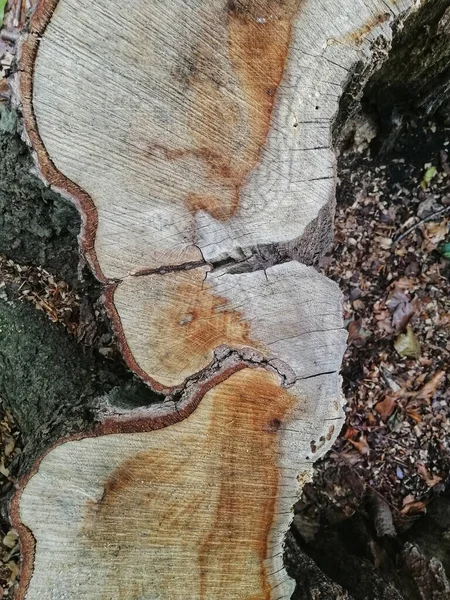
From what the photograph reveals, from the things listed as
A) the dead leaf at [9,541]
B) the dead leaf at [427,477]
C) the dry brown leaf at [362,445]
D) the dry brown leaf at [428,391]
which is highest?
the dry brown leaf at [428,391]

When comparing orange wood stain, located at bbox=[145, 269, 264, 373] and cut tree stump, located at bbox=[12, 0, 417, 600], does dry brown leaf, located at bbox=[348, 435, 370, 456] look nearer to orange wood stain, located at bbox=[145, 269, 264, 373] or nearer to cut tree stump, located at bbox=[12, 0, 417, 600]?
cut tree stump, located at bbox=[12, 0, 417, 600]

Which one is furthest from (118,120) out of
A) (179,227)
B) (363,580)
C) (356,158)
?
(363,580)

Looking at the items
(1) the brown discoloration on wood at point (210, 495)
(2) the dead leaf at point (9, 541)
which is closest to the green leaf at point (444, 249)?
(1) the brown discoloration on wood at point (210, 495)

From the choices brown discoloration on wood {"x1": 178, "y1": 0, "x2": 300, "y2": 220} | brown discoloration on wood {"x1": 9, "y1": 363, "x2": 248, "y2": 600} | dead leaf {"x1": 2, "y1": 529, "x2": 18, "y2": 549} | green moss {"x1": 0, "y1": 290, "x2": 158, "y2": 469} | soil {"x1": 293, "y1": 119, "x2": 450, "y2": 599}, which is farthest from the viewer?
soil {"x1": 293, "y1": 119, "x2": 450, "y2": 599}

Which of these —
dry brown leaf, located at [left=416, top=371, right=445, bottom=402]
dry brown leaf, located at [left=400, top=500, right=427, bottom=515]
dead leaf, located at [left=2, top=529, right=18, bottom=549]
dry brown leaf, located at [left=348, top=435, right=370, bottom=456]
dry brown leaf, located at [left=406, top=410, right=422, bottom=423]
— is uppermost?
dry brown leaf, located at [left=416, top=371, right=445, bottom=402]

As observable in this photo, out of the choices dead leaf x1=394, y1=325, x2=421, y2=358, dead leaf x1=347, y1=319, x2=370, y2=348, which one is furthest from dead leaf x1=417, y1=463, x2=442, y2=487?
dead leaf x1=347, y1=319, x2=370, y2=348

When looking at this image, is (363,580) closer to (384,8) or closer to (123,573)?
(123,573)

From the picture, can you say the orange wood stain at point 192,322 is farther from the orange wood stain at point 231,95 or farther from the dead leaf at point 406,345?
the dead leaf at point 406,345

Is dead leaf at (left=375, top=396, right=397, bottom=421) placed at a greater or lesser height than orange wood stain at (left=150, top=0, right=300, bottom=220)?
lesser
